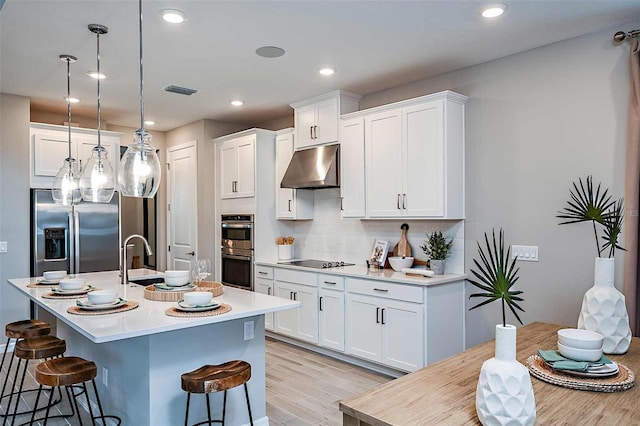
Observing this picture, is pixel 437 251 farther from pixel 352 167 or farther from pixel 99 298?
pixel 99 298

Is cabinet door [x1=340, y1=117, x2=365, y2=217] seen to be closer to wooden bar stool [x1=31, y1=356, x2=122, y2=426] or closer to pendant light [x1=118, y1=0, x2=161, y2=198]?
pendant light [x1=118, y1=0, x2=161, y2=198]

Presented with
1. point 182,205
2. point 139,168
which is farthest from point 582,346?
point 182,205

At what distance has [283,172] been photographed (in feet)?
17.6

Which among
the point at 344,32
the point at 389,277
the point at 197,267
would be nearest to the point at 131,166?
the point at 197,267

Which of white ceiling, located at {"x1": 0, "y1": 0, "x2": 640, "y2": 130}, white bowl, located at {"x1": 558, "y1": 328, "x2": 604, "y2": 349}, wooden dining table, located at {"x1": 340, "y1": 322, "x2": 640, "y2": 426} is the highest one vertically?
white ceiling, located at {"x1": 0, "y1": 0, "x2": 640, "y2": 130}

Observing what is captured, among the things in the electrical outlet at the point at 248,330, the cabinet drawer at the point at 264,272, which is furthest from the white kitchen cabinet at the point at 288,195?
the electrical outlet at the point at 248,330

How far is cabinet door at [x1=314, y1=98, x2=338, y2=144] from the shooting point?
15.3 ft

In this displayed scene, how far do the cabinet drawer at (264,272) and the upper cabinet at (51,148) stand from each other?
2.46 metres

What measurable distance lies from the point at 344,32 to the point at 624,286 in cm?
260

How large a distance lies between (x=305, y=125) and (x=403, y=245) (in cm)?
173

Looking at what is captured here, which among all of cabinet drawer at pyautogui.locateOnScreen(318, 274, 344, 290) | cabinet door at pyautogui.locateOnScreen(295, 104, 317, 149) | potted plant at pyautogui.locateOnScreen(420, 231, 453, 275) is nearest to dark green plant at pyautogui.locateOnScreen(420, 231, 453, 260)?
potted plant at pyautogui.locateOnScreen(420, 231, 453, 275)

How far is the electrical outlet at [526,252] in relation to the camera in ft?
11.6

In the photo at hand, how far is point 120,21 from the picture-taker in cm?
303

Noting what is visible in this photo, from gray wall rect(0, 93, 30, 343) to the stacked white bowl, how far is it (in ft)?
17.3
